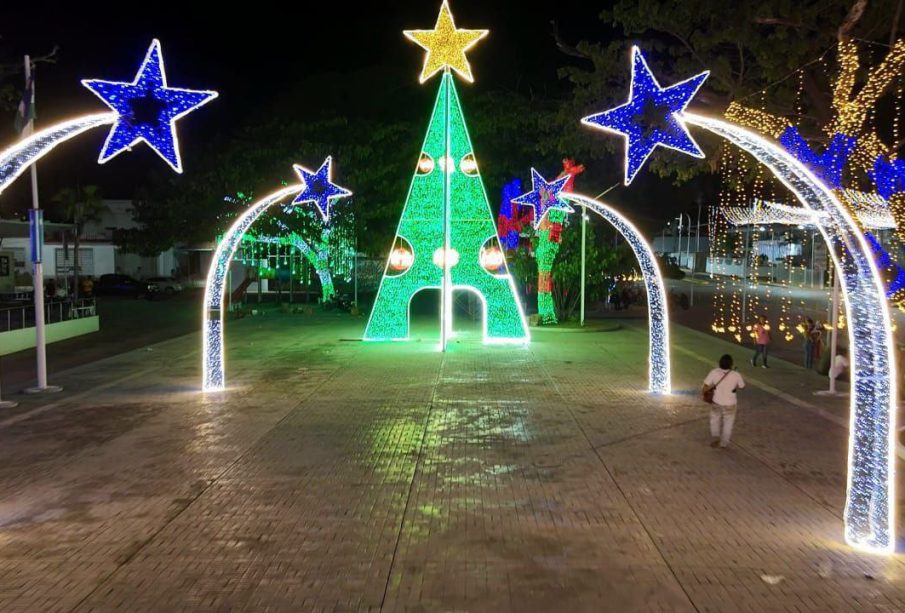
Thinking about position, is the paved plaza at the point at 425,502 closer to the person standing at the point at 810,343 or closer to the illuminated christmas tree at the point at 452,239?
the person standing at the point at 810,343

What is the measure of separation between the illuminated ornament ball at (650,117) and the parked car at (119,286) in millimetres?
40786

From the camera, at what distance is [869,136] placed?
1506 centimetres

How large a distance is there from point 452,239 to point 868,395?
622 inches

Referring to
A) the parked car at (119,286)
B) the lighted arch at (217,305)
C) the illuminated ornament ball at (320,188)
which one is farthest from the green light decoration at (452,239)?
the parked car at (119,286)

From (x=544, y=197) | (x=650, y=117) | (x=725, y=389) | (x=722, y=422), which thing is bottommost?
(x=722, y=422)

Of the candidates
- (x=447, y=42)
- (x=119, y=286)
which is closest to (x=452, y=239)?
(x=447, y=42)

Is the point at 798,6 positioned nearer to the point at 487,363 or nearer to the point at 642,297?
the point at 487,363

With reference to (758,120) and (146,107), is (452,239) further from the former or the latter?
(146,107)

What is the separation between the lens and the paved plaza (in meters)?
5.79

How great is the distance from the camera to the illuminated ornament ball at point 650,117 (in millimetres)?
9453

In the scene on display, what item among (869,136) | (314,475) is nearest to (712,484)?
(314,475)

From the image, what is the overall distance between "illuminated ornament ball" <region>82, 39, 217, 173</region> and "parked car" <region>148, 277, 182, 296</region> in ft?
122

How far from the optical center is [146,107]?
10188 mm

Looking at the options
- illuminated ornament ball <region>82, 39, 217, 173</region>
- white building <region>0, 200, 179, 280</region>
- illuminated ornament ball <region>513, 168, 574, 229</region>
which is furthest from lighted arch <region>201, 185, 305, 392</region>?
white building <region>0, 200, 179, 280</region>
